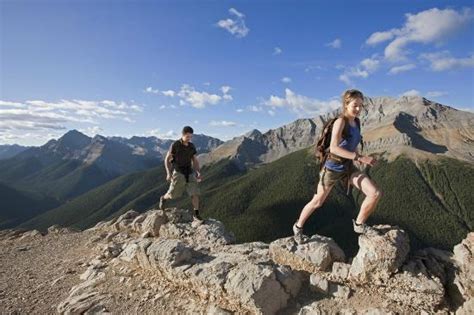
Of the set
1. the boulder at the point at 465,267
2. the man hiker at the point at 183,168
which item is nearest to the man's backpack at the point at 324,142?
the boulder at the point at 465,267

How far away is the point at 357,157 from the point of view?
10.4m

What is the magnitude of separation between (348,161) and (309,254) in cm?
357

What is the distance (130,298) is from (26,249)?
13.8 meters

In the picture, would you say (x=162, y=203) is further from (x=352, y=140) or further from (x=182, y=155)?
(x=352, y=140)

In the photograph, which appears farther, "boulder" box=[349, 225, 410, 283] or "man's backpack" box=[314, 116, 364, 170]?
"man's backpack" box=[314, 116, 364, 170]

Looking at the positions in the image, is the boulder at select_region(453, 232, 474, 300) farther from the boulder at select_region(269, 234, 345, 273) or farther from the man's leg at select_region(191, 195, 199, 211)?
the man's leg at select_region(191, 195, 199, 211)

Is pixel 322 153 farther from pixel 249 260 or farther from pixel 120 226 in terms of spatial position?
pixel 120 226

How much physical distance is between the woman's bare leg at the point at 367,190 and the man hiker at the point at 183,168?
8.63 meters

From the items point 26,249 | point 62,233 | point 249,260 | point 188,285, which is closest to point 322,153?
point 249,260

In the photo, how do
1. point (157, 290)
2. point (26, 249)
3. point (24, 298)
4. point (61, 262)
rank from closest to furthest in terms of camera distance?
point (157, 290) < point (24, 298) < point (61, 262) < point (26, 249)

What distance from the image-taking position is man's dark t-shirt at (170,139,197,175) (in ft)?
60.0

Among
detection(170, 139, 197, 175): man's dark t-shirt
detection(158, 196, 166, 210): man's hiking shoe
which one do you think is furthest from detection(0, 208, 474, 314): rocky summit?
detection(170, 139, 197, 175): man's dark t-shirt

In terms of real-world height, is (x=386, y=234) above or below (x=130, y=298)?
above

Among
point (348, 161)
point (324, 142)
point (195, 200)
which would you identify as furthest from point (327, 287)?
point (195, 200)
